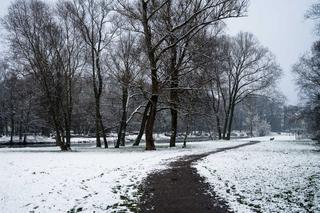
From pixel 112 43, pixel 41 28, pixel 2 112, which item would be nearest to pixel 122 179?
pixel 41 28

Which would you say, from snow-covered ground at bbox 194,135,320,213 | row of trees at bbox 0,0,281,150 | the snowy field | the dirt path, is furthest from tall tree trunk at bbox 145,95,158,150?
the dirt path

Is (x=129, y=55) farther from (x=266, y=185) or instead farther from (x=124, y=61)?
(x=266, y=185)

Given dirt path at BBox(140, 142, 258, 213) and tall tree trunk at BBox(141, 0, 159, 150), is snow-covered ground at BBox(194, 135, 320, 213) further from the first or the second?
tall tree trunk at BBox(141, 0, 159, 150)

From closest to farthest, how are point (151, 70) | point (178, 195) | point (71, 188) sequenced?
1. point (178, 195)
2. point (71, 188)
3. point (151, 70)

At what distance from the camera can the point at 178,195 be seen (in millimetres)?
9859

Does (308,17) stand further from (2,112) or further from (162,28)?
(2,112)

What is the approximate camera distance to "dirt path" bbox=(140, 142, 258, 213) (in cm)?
841

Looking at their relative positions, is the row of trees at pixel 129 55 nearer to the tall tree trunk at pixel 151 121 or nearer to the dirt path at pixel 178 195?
the tall tree trunk at pixel 151 121

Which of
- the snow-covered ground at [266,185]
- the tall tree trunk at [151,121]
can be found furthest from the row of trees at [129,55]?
the snow-covered ground at [266,185]

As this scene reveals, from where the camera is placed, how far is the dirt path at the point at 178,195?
27.6ft

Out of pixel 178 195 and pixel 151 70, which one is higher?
pixel 151 70

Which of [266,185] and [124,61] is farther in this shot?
[124,61]

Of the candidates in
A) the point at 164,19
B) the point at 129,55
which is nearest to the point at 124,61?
the point at 129,55

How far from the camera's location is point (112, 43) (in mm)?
37250
